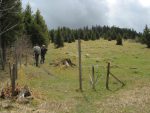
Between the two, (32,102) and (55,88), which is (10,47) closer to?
(55,88)

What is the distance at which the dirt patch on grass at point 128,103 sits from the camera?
57.5 feet

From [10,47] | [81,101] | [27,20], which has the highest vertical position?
[27,20]

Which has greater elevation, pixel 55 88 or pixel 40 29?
pixel 40 29

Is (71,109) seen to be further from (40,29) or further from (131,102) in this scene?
(40,29)

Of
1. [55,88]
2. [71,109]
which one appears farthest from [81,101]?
[55,88]

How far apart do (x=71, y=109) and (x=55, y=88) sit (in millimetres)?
8219

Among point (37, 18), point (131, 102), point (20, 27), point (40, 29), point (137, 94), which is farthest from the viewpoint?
point (37, 18)

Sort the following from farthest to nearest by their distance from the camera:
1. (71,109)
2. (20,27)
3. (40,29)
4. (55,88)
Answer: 1. (40,29)
2. (20,27)
3. (55,88)
4. (71,109)

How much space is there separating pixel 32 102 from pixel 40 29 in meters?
50.4

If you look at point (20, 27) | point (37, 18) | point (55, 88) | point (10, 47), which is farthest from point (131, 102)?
point (37, 18)

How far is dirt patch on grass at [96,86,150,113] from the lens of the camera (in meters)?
17.5

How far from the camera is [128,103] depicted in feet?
63.6

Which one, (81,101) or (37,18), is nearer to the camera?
(81,101)

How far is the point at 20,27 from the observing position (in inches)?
1724
